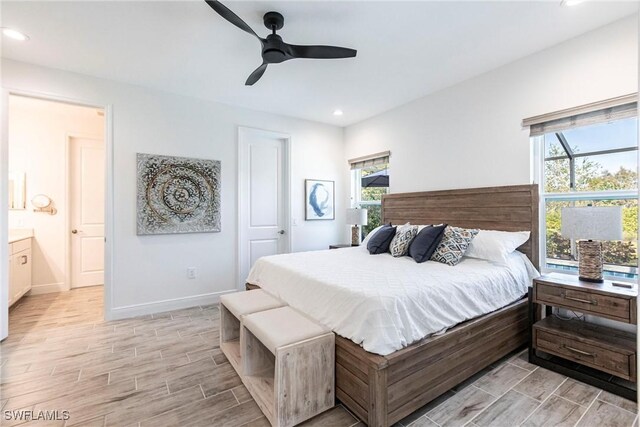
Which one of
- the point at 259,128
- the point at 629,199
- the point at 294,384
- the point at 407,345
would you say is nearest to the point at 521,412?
the point at 407,345

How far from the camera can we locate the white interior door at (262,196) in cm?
423

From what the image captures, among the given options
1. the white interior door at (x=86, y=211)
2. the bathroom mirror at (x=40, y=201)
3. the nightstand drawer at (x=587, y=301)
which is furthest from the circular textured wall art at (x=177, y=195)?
the nightstand drawer at (x=587, y=301)

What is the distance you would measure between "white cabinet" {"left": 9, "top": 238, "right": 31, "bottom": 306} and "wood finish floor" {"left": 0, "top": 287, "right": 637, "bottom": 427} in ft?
3.23

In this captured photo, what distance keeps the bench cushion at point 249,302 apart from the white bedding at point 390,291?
9 cm

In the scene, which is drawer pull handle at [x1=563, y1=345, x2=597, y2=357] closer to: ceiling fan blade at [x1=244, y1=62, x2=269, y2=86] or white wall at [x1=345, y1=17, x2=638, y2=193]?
white wall at [x1=345, y1=17, x2=638, y2=193]

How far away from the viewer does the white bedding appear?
169 cm

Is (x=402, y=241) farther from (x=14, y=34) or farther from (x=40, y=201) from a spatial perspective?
(x=40, y=201)

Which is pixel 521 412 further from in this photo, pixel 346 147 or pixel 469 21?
pixel 346 147

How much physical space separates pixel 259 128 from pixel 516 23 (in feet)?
10.5

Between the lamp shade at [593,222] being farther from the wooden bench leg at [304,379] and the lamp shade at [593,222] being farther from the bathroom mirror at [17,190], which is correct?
the bathroom mirror at [17,190]

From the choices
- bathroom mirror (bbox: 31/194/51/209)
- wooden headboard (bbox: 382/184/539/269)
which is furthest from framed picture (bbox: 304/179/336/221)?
bathroom mirror (bbox: 31/194/51/209)

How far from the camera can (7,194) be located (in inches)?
111

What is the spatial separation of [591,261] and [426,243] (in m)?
1.20
